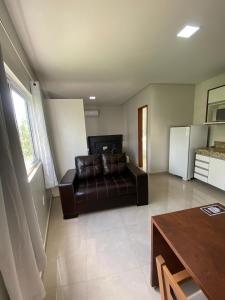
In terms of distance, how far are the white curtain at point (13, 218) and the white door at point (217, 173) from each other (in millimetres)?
3156

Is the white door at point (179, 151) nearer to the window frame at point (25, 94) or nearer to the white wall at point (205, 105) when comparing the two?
the white wall at point (205, 105)

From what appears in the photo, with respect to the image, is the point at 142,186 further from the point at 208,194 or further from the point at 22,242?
the point at 22,242

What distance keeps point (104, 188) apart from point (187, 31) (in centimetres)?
237

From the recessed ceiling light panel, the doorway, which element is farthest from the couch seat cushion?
the doorway

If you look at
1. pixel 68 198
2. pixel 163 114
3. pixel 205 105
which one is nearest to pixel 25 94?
pixel 68 198

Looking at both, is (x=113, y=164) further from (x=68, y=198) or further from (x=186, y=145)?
(x=186, y=145)

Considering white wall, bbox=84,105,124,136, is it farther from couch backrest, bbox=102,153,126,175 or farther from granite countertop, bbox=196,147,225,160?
granite countertop, bbox=196,147,225,160

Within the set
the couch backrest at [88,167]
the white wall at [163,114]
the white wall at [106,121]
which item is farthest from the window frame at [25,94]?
the white wall at [106,121]

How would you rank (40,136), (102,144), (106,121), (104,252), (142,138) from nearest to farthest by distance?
(104,252), (40,136), (102,144), (142,138), (106,121)

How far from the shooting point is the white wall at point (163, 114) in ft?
12.7

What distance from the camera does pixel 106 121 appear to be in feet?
22.1

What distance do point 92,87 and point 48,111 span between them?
1.43 meters

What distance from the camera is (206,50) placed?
2186mm

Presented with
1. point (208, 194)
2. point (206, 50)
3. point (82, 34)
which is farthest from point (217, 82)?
point (82, 34)
